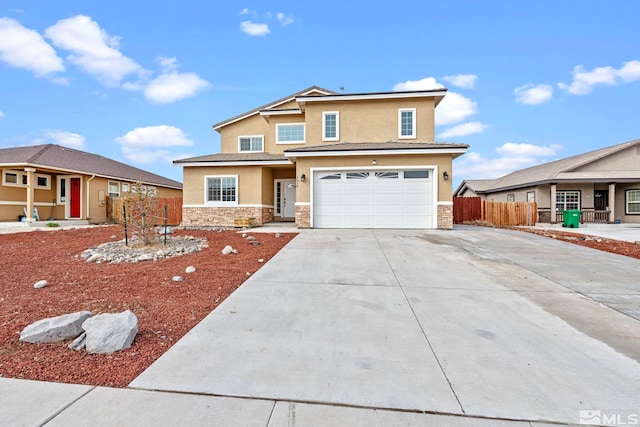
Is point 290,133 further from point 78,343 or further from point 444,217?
point 78,343

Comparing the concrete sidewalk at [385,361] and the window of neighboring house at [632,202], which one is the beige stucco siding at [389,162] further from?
the window of neighboring house at [632,202]

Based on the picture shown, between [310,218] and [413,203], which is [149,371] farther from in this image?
[413,203]

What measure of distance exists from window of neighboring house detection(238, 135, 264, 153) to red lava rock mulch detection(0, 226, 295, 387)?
10387 mm

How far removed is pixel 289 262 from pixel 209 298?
7.68 ft

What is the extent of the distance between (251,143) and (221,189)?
4322 millimetres

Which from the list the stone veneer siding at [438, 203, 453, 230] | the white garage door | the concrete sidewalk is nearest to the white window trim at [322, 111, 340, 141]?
the white garage door

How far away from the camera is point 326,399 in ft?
7.38

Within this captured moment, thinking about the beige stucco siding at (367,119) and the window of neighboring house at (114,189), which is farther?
the window of neighboring house at (114,189)

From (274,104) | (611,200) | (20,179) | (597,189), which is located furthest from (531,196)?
(20,179)

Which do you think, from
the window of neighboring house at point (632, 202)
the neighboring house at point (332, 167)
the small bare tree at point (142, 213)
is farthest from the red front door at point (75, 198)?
the window of neighboring house at point (632, 202)

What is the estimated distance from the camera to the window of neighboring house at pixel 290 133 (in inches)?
647

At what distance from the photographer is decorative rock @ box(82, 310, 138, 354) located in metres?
2.92

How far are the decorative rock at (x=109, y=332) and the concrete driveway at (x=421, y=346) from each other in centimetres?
56

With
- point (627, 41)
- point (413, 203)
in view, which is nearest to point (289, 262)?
point (413, 203)
